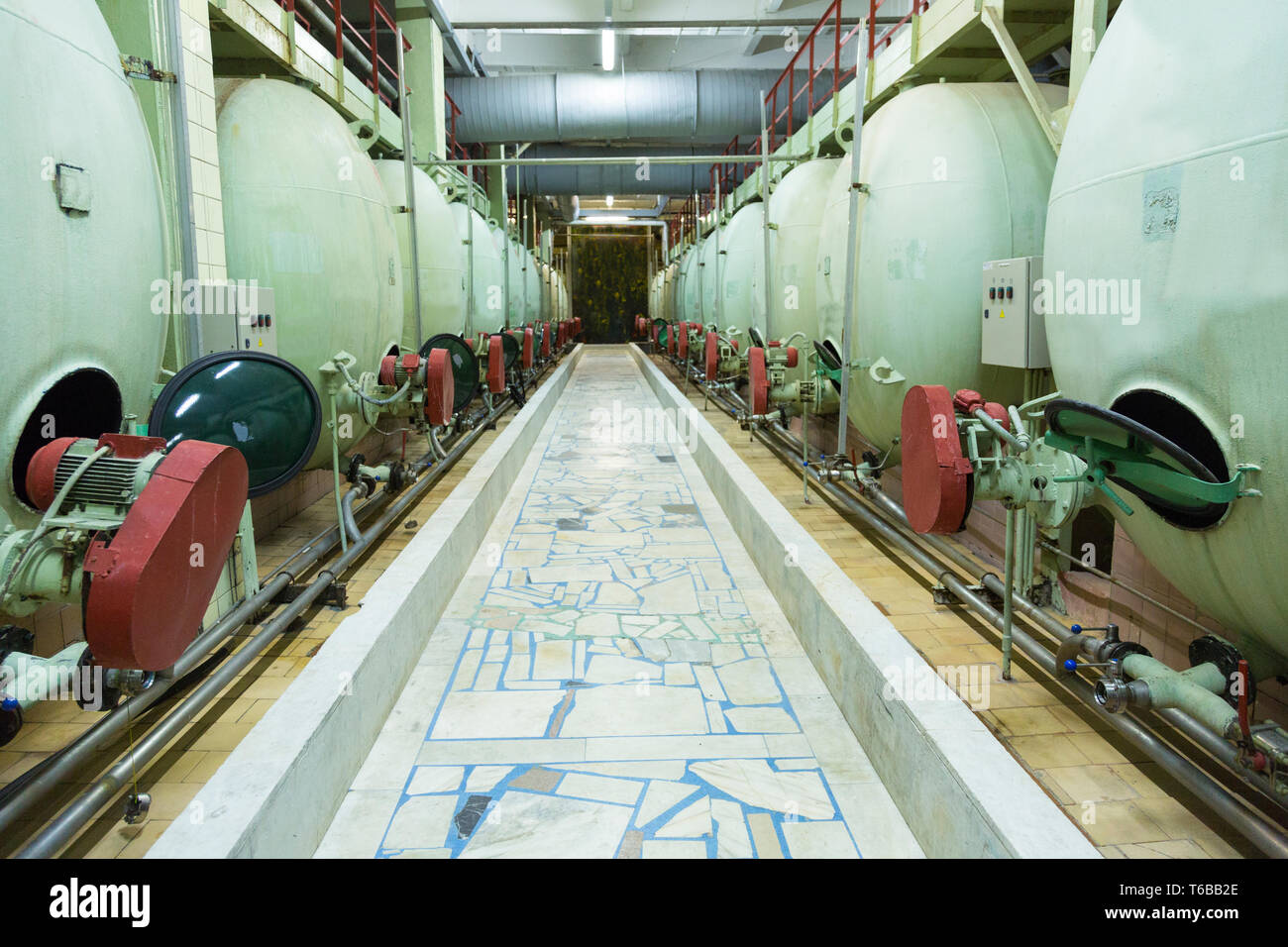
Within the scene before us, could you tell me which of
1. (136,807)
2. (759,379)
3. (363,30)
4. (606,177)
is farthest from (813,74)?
(606,177)

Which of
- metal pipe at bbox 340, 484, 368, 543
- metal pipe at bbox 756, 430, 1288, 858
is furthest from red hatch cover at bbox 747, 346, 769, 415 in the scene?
metal pipe at bbox 340, 484, 368, 543

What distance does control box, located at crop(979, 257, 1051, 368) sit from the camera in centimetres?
370

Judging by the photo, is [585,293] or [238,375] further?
[585,293]

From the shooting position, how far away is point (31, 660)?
2.06 metres

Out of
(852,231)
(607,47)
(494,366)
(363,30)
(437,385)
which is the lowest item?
(437,385)

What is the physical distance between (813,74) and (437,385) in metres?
4.60

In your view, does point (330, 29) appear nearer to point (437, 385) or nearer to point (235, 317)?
point (437, 385)

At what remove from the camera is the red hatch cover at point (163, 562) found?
1.86 m

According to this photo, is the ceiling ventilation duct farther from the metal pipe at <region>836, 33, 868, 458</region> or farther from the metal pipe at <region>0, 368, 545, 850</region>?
the metal pipe at <region>0, 368, 545, 850</region>

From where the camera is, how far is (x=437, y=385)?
5.29m

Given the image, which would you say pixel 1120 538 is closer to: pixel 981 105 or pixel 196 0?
pixel 981 105

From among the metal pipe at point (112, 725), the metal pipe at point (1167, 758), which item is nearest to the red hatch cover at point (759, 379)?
the metal pipe at point (1167, 758)

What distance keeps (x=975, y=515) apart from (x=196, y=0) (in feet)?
16.6

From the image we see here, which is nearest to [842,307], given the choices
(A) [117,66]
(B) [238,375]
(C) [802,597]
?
(C) [802,597]
